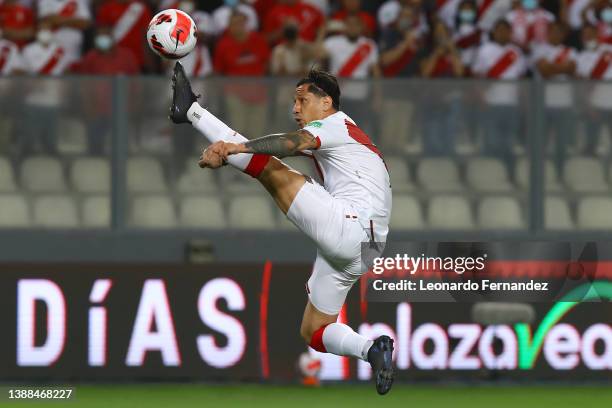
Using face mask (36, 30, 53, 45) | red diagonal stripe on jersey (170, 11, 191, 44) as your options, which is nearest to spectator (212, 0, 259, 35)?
face mask (36, 30, 53, 45)

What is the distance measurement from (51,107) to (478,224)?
141 inches

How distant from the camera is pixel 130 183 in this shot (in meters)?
12.2

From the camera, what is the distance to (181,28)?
9.26 m

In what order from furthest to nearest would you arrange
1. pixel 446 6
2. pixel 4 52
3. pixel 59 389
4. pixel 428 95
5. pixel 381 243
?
pixel 446 6 < pixel 4 52 < pixel 428 95 < pixel 59 389 < pixel 381 243

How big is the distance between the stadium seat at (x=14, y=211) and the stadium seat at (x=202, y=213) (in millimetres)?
1236

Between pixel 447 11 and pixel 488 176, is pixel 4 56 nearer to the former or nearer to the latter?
pixel 447 11

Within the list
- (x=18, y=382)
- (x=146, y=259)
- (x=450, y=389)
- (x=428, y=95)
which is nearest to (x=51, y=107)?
(x=146, y=259)

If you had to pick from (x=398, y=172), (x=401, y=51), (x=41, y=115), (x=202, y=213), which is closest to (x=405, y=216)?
(x=398, y=172)

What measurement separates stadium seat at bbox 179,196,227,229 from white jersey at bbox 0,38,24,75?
2.29m

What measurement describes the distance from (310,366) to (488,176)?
2.15 metres

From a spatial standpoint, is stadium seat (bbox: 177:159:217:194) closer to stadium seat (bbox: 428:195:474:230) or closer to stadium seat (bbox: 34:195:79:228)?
stadium seat (bbox: 34:195:79:228)

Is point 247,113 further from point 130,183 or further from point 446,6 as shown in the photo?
point 446,6

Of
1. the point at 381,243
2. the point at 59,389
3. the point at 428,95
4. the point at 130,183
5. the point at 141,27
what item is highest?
the point at 141,27

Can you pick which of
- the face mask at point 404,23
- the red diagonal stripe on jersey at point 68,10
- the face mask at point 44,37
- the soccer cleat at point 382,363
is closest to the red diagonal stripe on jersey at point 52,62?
the face mask at point 44,37
